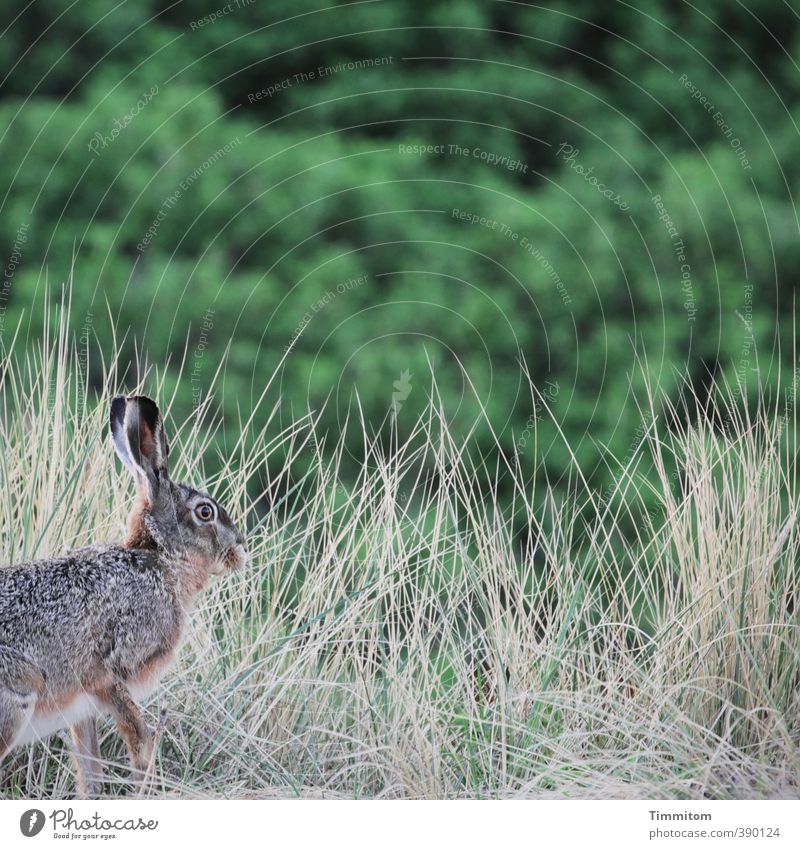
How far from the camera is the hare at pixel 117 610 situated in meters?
2.41

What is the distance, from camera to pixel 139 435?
2.54 metres

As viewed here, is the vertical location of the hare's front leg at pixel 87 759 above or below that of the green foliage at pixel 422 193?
below

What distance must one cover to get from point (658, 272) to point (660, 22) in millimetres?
1921

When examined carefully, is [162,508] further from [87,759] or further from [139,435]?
[87,759]

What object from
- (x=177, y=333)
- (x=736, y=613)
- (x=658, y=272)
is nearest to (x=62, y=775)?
(x=736, y=613)

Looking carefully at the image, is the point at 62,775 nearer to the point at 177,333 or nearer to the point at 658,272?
the point at 177,333

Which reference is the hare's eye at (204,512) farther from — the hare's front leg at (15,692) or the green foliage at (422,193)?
the green foliage at (422,193)

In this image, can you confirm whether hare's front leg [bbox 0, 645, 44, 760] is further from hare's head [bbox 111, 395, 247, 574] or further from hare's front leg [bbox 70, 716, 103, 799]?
hare's head [bbox 111, 395, 247, 574]

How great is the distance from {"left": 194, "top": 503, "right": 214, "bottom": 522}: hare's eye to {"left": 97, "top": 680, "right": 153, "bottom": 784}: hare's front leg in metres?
0.42

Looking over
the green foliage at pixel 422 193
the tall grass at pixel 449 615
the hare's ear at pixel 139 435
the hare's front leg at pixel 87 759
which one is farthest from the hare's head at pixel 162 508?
the green foliage at pixel 422 193

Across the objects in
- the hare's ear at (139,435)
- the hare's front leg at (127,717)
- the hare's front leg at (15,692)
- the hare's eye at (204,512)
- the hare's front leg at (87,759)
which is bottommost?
the hare's front leg at (87,759)

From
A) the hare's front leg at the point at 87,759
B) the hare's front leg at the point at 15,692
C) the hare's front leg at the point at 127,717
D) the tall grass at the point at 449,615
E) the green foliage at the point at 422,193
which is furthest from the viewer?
the green foliage at the point at 422,193

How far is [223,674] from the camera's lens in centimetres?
292

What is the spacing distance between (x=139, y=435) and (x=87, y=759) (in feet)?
2.60
